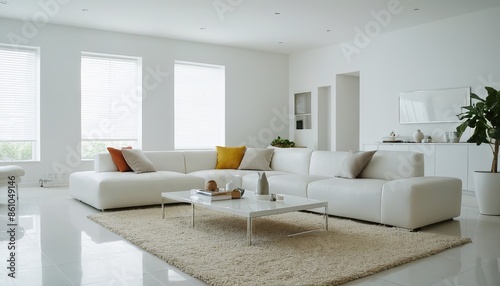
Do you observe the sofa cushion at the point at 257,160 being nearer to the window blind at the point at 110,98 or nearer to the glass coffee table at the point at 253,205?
the glass coffee table at the point at 253,205

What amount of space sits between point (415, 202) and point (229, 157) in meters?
3.07

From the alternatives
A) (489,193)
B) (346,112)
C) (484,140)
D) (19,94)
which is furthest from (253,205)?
(346,112)

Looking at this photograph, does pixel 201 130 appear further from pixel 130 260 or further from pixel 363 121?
pixel 130 260

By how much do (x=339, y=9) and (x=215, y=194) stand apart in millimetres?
4069

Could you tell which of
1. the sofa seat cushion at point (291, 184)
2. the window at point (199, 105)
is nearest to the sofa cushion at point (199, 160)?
the sofa seat cushion at point (291, 184)

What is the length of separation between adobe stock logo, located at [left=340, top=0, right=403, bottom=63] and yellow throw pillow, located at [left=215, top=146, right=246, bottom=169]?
10.1ft

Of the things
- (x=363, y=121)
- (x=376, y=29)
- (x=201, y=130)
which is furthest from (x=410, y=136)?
(x=201, y=130)

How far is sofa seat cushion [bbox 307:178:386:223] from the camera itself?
4.16 metres

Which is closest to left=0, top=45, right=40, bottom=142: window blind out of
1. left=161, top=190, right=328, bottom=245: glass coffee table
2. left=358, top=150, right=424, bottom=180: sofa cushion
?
left=161, top=190, right=328, bottom=245: glass coffee table

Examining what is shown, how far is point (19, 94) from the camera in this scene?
23.9 ft

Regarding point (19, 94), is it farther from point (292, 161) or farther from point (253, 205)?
point (253, 205)

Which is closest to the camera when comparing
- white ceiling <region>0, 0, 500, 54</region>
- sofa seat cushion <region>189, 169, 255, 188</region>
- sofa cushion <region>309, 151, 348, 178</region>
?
sofa cushion <region>309, 151, 348, 178</region>

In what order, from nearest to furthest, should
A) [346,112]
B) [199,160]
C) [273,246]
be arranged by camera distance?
[273,246], [199,160], [346,112]

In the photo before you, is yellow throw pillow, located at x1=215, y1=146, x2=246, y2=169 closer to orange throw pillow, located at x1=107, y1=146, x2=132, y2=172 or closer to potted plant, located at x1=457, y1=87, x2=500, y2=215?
orange throw pillow, located at x1=107, y1=146, x2=132, y2=172
